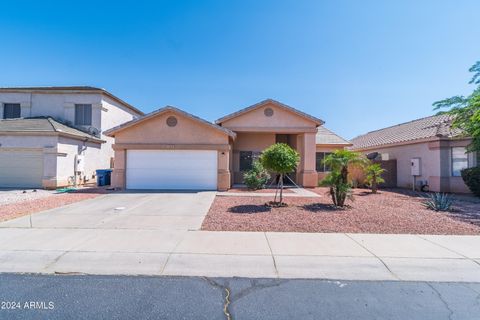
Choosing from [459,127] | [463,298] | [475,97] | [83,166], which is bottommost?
[463,298]

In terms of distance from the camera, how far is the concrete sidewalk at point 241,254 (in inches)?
177

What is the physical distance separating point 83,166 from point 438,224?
66.9ft

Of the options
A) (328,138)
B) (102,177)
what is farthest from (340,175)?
(102,177)

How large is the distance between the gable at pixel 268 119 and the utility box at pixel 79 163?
10.3m

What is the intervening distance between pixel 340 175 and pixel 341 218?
2.44 metres

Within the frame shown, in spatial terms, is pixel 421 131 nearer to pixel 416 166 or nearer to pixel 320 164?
pixel 416 166

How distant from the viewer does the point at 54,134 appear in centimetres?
1589

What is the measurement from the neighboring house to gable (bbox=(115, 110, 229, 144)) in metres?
4.47

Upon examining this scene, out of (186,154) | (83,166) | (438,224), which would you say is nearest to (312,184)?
(186,154)

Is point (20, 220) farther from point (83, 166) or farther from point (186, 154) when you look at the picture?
point (83, 166)

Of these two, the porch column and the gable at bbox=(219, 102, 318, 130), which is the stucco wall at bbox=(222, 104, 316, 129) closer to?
the gable at bbox=(219, 102, 318, 130)

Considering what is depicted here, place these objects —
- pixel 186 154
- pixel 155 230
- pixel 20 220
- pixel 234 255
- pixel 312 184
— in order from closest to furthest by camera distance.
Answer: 1. pixel 234 255
2. pixel 155 230
3. pixel 20 220
4. pixel 186 154
5. pixel 312 184

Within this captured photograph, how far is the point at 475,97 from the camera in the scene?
47.1ft


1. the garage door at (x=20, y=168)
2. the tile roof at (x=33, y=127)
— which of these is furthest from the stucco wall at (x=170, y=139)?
the garage door at (x=20, y=168)
